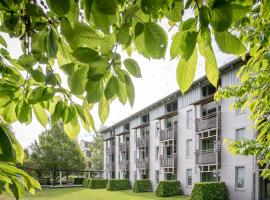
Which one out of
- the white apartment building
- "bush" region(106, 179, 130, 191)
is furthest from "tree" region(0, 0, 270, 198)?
"bush" region(106, 179, 130, 191)

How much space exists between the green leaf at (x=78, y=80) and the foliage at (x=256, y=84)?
2.50m

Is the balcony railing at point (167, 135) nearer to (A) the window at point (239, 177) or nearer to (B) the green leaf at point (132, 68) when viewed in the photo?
(A) the window at point (239, 177)

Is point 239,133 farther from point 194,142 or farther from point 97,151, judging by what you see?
point 97,151

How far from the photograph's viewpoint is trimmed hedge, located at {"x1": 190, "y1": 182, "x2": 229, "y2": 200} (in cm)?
2125

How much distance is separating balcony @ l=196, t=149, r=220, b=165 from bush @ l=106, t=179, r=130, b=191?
16.8 m

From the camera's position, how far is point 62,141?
5406 centimetres

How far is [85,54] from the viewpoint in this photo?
3.43ft

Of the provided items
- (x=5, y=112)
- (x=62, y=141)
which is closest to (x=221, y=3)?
(x=5, y=112)

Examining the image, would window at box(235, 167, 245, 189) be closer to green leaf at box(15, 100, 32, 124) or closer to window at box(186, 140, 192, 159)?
window at box(186, 140, 192, 159)

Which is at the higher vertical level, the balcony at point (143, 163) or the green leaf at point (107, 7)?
the green leaf at point (107, 7)

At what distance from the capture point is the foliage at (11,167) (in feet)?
3.70

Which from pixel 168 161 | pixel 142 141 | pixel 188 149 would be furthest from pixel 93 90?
pixel 142 141

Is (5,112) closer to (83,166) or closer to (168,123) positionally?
(168,123)

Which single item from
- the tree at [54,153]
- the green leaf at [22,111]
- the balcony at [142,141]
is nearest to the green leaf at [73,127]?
the green leaf at [22,111]
